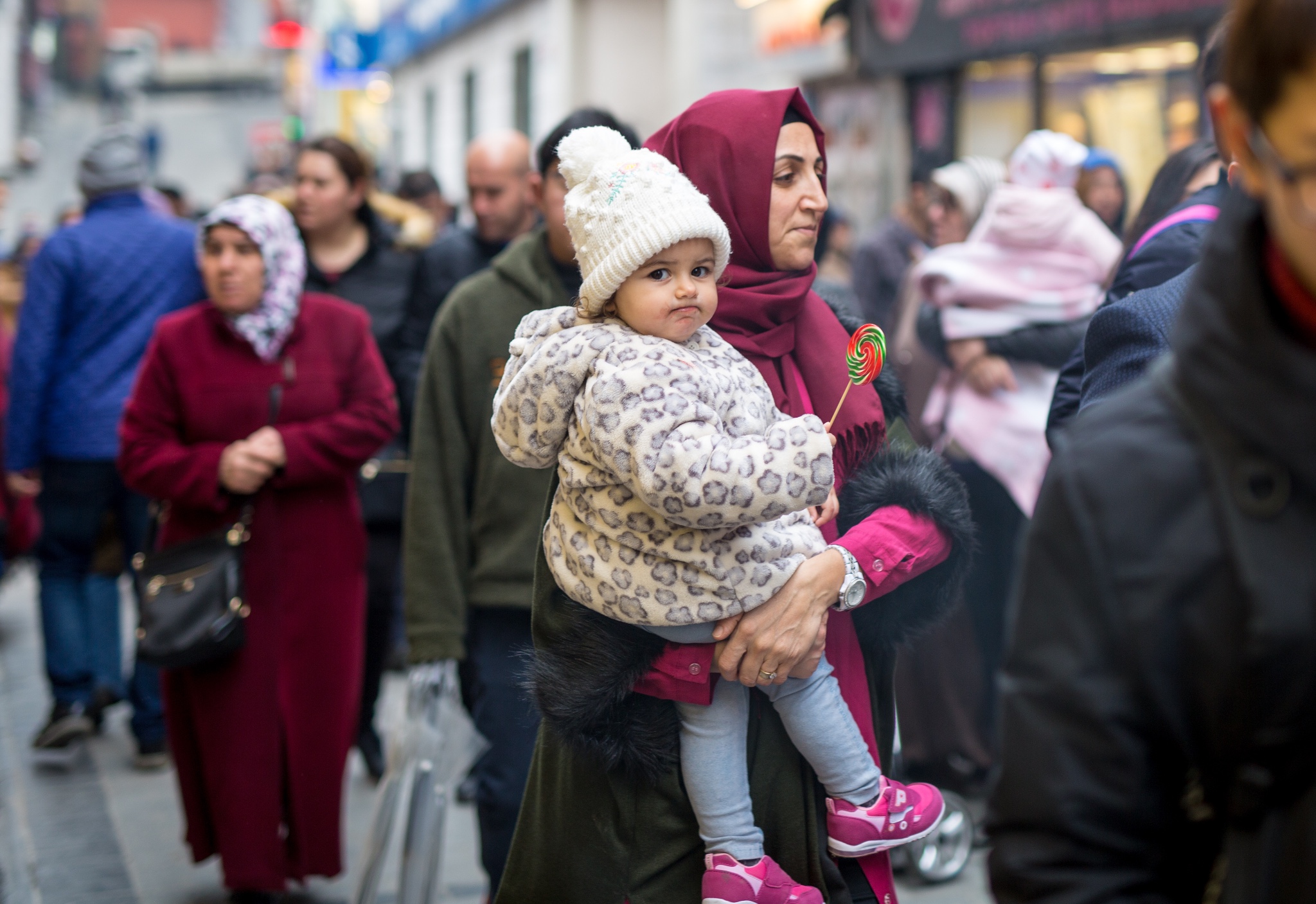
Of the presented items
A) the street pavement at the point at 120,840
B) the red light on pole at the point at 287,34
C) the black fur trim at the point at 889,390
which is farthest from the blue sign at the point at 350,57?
the black fur trim at the point at 889,390

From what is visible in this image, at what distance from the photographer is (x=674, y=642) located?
2.43 metres

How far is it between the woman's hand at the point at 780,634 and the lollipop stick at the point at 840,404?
274mm

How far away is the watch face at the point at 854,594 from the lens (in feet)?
8.06

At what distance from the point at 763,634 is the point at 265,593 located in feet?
8.28

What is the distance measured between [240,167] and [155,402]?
143 feet

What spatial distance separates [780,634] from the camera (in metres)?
2.35

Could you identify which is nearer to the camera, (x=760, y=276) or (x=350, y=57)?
(x=760, y=276)

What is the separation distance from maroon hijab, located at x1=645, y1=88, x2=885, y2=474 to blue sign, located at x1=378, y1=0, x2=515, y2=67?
19499mm

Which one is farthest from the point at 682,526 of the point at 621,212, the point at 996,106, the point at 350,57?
the point at 350,57

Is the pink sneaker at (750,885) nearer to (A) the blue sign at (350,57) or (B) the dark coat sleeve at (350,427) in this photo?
(B) the dark coat sleeve at (350,427)

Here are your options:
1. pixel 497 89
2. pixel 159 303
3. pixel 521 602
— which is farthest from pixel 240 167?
pixel 521 602

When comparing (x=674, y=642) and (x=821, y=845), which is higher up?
(x=674, y=642)

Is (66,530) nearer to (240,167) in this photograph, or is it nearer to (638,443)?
(638,443)

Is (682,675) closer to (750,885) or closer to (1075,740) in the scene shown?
(750,885)
